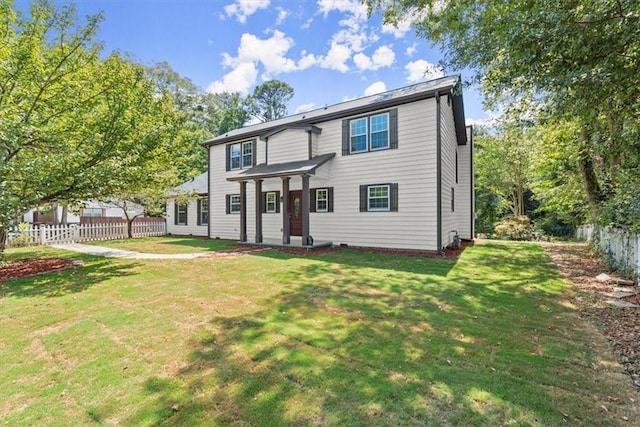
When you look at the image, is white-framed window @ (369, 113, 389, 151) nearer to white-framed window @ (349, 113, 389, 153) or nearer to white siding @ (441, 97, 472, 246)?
white-framed window @ (349, 113, 389, 153)

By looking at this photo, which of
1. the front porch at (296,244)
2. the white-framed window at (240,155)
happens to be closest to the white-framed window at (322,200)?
the front porch at (296,244)

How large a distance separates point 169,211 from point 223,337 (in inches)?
727

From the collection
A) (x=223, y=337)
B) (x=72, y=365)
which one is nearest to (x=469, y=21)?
(x=223, y=337)

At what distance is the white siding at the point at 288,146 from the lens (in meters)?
13.4

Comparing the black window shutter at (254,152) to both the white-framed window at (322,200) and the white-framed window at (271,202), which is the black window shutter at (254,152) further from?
the white-framed window at (322,200)

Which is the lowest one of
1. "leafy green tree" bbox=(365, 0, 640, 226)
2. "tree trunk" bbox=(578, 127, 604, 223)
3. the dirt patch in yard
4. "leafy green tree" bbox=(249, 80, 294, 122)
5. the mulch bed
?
the dirt patch in yard

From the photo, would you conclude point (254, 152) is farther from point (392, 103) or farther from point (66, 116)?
point (66, 116)

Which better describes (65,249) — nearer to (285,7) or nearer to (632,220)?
(285,7)

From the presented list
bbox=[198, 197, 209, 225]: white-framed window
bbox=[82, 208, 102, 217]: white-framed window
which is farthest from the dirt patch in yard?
bbox=[82, 208, 102, 217]: white-framed window

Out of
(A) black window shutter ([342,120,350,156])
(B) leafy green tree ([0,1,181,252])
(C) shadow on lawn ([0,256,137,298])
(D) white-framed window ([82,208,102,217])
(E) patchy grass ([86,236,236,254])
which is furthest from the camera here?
(D) white-framed window ([82,208,102,217])

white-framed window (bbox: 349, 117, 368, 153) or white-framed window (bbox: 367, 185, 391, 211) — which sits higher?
white-framed window (bbox: 349, 117, 368, 153)

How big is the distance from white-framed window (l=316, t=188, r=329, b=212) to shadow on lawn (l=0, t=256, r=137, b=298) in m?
7.04

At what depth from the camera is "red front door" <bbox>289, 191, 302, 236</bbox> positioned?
13719 millimetres

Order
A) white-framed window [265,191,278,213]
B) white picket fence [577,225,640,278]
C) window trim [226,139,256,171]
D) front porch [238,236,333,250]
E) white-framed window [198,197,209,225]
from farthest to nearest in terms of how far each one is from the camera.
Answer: white-framed window [198,197,209,225] < window trim [226,139,256,171] < white-framed window [265,191,278,213] < front porch [238,236,333,250] < white picket fence [577,225,640,278]
